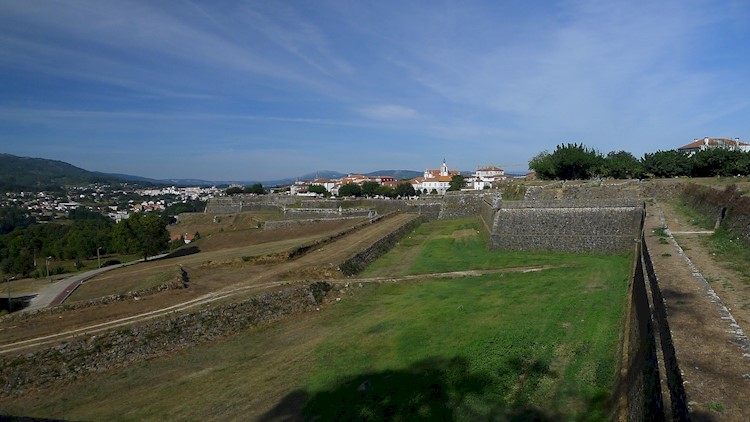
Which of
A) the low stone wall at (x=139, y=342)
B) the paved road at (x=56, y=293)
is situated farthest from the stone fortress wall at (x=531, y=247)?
the paved road at (x=56, y=293)

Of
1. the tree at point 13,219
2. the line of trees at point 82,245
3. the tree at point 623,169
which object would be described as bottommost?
the tree at point 13,219

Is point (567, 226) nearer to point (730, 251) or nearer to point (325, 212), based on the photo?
point (730, 251)

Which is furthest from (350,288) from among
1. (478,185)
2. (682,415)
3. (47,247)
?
(478,185)

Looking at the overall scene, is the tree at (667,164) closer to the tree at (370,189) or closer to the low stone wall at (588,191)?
the low stone wall at (588,191)

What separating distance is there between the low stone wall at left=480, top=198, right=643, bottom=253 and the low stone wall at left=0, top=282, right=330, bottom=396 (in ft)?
46.0

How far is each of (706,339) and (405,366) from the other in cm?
695

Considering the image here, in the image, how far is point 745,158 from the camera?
33.1 meters

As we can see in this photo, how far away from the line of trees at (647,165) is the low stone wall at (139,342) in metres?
34.1

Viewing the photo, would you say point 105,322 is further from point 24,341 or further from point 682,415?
point 682,415

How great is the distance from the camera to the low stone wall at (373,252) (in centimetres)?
2452

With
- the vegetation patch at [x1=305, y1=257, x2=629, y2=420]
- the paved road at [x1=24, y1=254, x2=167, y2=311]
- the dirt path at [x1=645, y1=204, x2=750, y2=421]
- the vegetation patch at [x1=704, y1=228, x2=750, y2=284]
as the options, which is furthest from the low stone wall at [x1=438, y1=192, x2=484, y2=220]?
the dirt path at [x1=645, y1=204, x2=750, y2=421]

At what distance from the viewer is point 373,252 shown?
2908cm

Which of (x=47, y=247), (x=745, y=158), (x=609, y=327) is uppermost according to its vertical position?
(x=745, y=158)

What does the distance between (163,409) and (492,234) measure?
2133 cm
